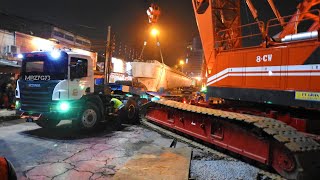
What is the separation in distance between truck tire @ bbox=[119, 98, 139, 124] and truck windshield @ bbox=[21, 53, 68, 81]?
3.72m

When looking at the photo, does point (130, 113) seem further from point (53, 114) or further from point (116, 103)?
point (53, 114)

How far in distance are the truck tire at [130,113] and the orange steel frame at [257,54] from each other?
599 cm

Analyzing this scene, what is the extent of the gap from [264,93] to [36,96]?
25.3 feet

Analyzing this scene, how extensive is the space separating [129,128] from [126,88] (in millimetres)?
2911

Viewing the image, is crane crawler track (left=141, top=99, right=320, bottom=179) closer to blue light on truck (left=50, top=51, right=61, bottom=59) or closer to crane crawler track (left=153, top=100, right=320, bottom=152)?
crane crawler track (left=153, top=100, right=320, bottom=152)

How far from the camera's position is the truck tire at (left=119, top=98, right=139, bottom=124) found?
42.5 ft

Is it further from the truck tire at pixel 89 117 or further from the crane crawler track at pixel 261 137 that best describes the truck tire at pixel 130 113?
the crane crawler track at pixel 261 137

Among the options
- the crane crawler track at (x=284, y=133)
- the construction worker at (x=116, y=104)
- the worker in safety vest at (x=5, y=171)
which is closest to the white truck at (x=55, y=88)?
the construction worker at (x=116, y=104)

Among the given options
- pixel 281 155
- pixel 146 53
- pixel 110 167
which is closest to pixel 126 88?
pixel 110 167

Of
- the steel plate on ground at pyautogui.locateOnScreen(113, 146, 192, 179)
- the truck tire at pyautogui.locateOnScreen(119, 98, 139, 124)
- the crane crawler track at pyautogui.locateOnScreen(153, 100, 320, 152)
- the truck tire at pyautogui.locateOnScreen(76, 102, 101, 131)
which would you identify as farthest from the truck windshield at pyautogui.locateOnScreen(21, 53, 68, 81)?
the crane crawler track at pyautogui.locateOnScreen(153, 100, 320, 152)

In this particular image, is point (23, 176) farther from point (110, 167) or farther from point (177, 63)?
point (177, 63)

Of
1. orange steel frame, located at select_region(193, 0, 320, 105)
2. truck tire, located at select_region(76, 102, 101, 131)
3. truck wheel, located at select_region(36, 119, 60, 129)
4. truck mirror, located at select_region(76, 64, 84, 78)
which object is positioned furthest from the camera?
truck wheel, located at select_region(36, 119, 60, 129)

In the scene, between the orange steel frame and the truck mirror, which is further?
the truck mirror

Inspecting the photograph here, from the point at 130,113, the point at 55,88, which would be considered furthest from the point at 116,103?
the point at 55,88
